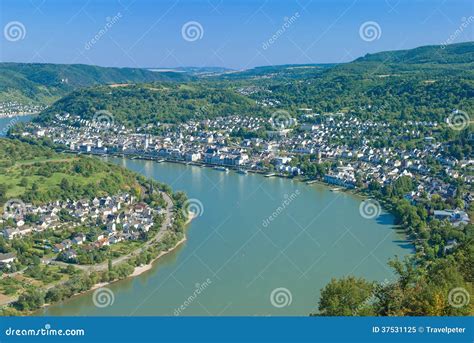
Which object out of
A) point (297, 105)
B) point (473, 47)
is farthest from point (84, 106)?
point (473, 47)

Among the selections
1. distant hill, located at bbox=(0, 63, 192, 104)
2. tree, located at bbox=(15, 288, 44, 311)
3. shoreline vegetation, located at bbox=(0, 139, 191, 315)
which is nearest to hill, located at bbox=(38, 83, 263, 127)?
distant hill, located at bbox=(0, 63, 192, 104)

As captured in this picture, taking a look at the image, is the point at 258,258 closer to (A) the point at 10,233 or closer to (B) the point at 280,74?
(A) the point at 10,233

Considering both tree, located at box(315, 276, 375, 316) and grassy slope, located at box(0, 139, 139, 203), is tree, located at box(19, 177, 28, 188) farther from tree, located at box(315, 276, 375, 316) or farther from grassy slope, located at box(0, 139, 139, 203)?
tree, located at box(315, 276, 375, 316)

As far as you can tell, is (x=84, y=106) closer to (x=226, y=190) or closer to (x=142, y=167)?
(x=142, y=167)

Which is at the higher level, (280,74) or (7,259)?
(280,74)

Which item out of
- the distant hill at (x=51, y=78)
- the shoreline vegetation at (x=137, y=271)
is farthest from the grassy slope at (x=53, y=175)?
the distant hill at (x=51, y=78)

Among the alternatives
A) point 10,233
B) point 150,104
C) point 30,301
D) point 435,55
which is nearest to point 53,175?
point 10,233

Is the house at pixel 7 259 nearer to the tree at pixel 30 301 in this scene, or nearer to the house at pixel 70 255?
the house at pixel 70 255
